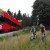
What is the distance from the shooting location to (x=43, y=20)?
2050 inches

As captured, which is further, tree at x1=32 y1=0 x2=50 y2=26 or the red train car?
tree at x1=32 y1=0 x2=50 y2=26

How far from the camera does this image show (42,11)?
52688 millimetres

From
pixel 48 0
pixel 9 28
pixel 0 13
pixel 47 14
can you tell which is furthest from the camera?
pixel 48 0

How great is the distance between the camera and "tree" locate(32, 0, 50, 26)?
5188cm

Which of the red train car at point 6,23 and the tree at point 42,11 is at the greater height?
the tree at point 42,11

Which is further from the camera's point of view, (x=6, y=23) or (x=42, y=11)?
(x=42, y=11)

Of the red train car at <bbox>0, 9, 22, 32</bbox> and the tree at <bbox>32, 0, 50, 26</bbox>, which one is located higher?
the tree at <bbox>32, 0, 50, 26</bbox>

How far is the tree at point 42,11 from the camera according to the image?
5188 centimetres

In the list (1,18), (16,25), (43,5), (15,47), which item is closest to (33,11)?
(43,5)

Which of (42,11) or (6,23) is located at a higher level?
(42,11)

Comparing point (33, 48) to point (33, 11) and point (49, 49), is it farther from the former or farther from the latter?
point (33, 11)

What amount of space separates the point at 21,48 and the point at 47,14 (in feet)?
118

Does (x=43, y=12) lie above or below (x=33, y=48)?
→ above

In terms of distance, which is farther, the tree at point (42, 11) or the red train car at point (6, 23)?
the tree at point (42, 11)
